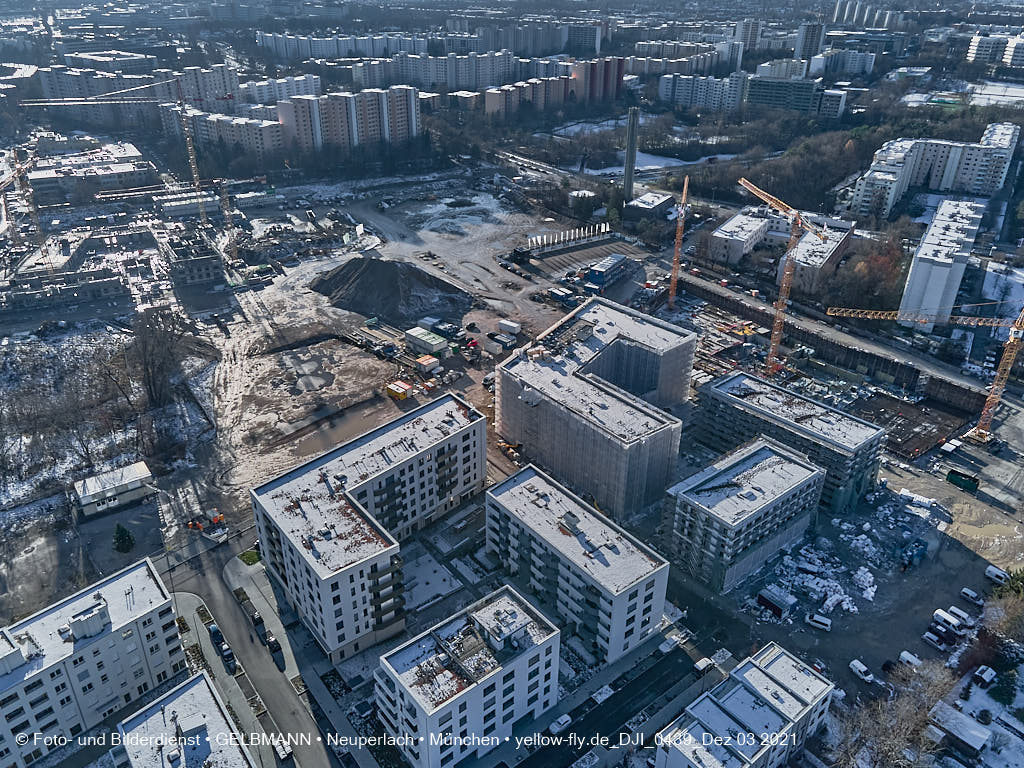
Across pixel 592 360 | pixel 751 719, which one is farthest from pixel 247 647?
pixel 592 360

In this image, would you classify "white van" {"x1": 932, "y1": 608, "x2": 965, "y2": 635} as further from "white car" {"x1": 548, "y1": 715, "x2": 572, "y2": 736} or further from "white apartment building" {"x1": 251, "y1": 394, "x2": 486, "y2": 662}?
"white apartment building" {"x1": 251, "y1": 394, "x2": 486, "y2": 662}

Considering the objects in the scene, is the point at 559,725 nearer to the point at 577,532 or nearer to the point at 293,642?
the point at 577,532

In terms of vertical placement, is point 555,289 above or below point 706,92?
below

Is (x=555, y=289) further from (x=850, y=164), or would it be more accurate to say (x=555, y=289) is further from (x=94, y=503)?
(x=850, y=164)

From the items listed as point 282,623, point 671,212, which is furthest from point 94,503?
point 671,212

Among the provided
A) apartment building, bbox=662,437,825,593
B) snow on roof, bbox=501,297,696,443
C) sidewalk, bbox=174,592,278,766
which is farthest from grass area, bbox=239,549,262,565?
apartment building, bbox=662,437,825,593

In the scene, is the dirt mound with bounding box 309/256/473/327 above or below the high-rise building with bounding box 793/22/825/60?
below
